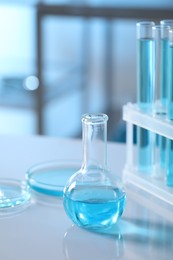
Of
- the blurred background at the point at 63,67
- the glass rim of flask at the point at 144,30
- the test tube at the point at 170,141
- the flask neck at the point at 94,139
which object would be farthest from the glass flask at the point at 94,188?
the blurred background at the point at 63,67

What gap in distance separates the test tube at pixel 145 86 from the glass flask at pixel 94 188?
173 mm

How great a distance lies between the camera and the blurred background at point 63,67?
362cm

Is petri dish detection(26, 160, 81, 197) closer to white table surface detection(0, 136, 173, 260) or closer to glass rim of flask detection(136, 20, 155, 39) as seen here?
white table surface detection(0, 136, 173, 260)

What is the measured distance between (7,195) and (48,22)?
272cm

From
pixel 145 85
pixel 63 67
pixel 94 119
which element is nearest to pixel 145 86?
pixel 145 85

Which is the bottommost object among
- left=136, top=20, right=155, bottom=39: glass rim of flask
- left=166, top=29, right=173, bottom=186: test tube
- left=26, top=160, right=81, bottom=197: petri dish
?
left=26, top=160, right=81, bottom=197: petri dish

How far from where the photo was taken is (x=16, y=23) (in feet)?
12.3

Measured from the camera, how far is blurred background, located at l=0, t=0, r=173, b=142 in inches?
143

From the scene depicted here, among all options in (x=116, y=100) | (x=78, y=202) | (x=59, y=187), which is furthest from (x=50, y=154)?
(x=116, y=100)

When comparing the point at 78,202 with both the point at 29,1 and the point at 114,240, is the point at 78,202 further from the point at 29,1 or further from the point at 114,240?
the point at 29,1

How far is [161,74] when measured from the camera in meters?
1.08

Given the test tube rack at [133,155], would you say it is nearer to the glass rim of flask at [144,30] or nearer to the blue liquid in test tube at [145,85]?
the blue liquid in test tube at [145,85]

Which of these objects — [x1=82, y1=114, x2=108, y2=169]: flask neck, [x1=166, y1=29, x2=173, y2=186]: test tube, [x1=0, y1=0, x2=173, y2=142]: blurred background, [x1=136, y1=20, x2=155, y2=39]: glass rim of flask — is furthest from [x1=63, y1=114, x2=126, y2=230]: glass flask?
[x1=0, y1=0, x2=173, y2=142]: blurred background

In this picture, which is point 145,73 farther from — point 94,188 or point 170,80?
point 94,188
